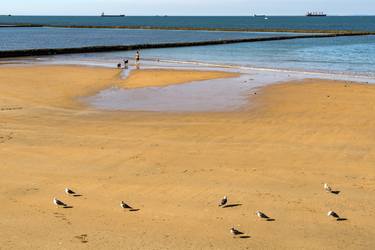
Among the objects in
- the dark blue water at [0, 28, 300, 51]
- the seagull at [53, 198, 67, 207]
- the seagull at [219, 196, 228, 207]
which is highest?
the seagull at [219, 196, 228, 207]

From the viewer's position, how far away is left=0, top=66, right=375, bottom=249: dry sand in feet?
32.3

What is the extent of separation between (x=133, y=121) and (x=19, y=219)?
998 centimetres

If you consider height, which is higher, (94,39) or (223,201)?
(223,201)

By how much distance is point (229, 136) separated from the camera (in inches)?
693

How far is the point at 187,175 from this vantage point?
1334cm

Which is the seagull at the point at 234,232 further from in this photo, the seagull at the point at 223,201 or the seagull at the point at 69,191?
the seagull at the point at 69,191

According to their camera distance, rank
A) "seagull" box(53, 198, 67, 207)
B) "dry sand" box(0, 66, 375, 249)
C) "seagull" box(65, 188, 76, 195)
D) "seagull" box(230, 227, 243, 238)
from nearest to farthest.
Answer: "seagull" box(230, 227, 243, 238) < "dry sand" box(0, 66, 375, 249) < "seagull" box(53, 198, 67, 207) < "seagull" box(65, 188, 76, 195)

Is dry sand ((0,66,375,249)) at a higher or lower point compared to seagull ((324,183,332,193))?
lower

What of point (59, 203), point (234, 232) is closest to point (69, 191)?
point (59, 203)

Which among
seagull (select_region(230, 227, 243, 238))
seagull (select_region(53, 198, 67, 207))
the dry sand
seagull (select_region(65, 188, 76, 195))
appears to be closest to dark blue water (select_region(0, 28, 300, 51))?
the dry sand

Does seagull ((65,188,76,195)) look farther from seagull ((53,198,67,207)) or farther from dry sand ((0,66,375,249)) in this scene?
seagull ((53,198,67,207))

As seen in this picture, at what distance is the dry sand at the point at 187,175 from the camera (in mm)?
9836

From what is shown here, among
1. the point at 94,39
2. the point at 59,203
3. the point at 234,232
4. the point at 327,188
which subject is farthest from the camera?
the point at 94,39

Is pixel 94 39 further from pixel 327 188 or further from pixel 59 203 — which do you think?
pixel 327 188
